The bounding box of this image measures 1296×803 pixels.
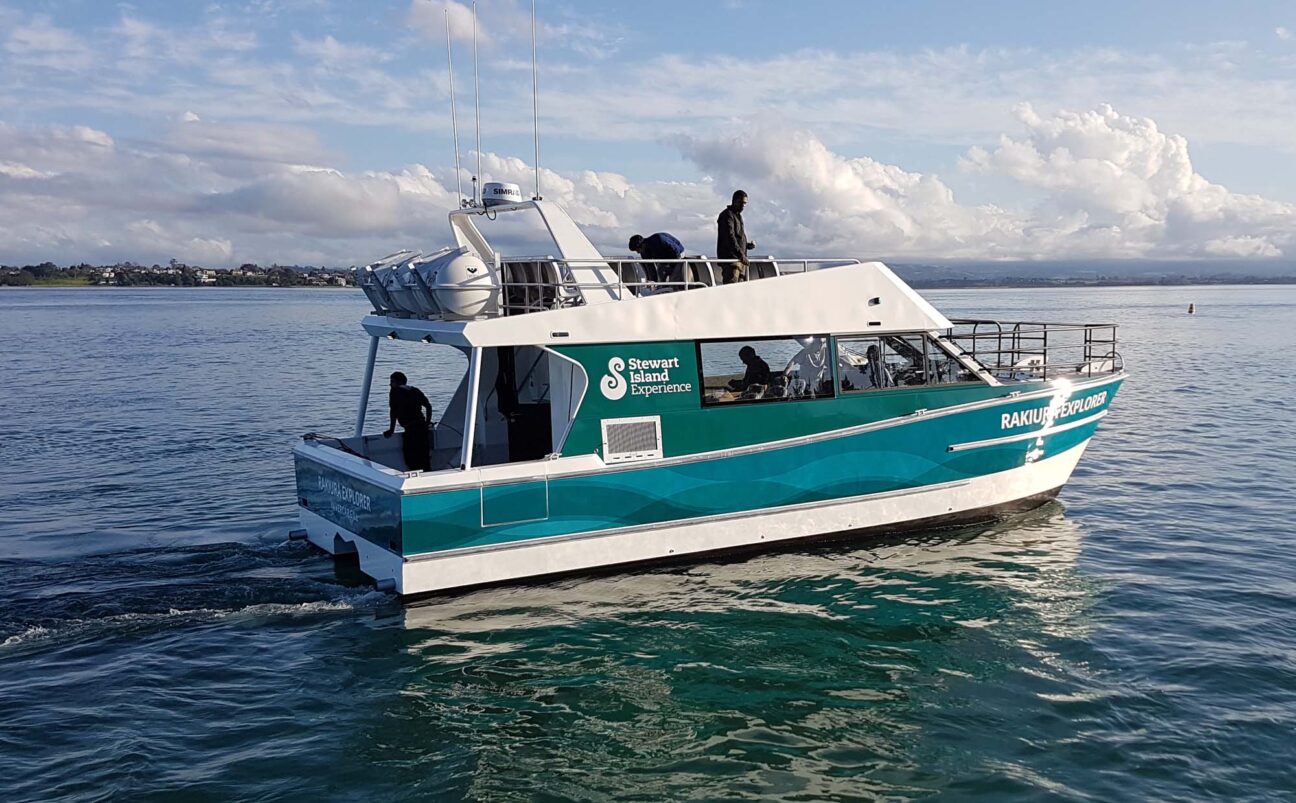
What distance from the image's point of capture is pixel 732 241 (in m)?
11.5

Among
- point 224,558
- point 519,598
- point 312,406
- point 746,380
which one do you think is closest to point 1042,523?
point 746,380

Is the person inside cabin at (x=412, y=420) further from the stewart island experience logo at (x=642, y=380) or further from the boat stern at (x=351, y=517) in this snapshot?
the stewart island experience logo at (x=642, y=380)

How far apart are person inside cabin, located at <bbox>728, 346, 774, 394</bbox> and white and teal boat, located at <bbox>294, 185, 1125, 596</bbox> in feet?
0.08

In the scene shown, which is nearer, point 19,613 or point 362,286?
point 19,613

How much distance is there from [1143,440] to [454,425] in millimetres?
14288

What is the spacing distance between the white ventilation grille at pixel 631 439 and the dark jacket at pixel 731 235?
7.46 feet

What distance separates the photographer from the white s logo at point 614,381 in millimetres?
10375

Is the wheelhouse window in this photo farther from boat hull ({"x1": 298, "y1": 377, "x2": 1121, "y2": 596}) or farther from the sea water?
the sea water

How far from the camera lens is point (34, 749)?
706 centimetres

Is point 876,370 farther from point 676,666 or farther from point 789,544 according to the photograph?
point 676,666

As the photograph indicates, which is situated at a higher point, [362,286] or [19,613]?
[362,286]

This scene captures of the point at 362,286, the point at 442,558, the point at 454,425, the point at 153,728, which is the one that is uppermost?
the point at 362,286

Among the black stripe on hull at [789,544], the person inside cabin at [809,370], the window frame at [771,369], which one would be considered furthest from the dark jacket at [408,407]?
the person inside cabin at [809,370]

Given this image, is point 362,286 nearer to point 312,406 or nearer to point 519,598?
point 519,598
